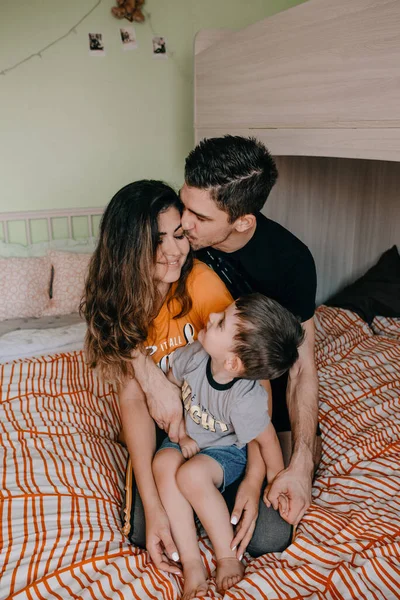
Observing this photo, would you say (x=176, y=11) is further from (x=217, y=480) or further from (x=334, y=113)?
(x=217, y=480)

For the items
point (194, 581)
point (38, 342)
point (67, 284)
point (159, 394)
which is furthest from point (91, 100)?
point (194, 581)

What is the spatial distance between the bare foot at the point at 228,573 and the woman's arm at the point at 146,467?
0.09m

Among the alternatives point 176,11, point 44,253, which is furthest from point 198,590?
point 176,11

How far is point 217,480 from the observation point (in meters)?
1.24

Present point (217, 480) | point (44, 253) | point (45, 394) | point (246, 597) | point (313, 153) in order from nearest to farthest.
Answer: point (246, 597) → point (217, 480) → point (313, 153) → point (45, 394) → point (44, 253)

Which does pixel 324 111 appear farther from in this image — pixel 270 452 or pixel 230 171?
pixel 270 452

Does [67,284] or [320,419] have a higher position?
[67,284]

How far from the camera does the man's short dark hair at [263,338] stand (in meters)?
1.18

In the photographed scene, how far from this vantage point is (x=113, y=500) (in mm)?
1319

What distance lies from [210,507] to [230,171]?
0.84 m

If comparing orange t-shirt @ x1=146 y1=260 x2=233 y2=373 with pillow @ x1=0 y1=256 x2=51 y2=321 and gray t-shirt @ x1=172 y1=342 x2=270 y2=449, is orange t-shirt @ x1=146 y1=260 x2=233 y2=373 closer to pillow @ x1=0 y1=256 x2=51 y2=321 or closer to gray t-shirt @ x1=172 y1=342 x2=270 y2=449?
gray t-shirt @ x1=172 y1=342 x2=270 y2=449

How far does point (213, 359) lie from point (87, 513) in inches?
18.7

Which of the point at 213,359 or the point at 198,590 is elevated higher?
Result: the point at 213,359

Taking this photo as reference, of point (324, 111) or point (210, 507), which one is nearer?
point (210, 507)
